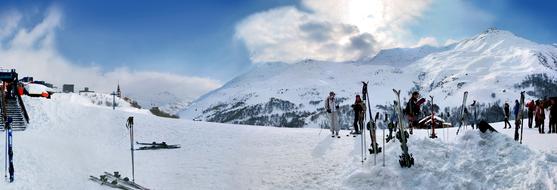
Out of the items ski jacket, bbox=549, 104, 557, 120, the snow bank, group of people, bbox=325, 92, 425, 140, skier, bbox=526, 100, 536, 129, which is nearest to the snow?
the snow bank

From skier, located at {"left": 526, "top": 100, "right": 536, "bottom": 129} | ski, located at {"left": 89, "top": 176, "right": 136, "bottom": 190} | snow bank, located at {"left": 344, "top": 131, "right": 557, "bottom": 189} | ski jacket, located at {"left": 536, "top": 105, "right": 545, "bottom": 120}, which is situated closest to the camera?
snow bank, located at {"left": 344, "top": 131, "right": 557, "bottom": 189}

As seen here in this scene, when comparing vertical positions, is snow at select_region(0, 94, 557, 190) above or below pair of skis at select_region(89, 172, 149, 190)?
above

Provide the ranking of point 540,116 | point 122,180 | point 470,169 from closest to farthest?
point 470,169
point 122,180
point 540,116

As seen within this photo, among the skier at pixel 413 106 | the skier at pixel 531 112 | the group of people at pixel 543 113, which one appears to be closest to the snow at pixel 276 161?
the skier at pixel 413 106

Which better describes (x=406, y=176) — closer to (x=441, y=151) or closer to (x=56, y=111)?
(x=441, y=151)

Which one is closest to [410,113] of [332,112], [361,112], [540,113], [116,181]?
[361,112]

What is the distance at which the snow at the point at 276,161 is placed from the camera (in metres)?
17.2

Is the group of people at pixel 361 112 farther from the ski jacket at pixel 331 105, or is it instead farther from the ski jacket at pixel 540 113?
the ski jacket at pixel 540 113

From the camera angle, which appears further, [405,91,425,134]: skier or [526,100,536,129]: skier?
[526,100,536,129]: skier

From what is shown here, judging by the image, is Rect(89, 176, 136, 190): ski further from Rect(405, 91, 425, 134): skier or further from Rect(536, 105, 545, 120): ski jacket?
Rect(536, 105, 545, 120): ski jacket

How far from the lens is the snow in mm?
17172

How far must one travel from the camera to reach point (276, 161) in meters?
22.4

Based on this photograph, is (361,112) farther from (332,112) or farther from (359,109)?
(332,112)

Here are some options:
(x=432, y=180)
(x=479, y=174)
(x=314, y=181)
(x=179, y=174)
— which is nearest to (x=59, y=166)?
(x=179, y=174)
